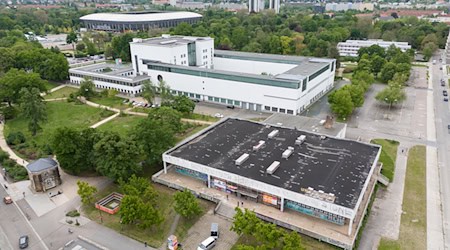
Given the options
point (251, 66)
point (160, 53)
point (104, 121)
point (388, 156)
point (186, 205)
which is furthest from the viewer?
point (251, 66)

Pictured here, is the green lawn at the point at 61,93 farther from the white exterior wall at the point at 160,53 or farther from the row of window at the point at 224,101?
the row of window at the point at 224,101

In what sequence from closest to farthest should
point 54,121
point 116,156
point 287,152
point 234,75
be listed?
point 116,156 → point 287,152 → point 54,121 → point 234,75

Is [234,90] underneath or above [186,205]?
above

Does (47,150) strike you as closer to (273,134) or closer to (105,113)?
(105,113)

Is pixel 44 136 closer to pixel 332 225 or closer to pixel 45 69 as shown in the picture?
pixel 45 69

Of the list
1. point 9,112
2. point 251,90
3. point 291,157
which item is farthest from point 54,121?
point 291,157

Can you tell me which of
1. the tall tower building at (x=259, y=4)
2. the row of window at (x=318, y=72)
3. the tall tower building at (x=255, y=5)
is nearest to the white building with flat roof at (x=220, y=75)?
the row of window at (x=318, y=72)

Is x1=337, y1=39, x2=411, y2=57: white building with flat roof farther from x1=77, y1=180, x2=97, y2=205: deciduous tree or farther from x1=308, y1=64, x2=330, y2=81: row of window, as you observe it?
x1=77, y1=180, x2=97, y2=205: deciduous tree
